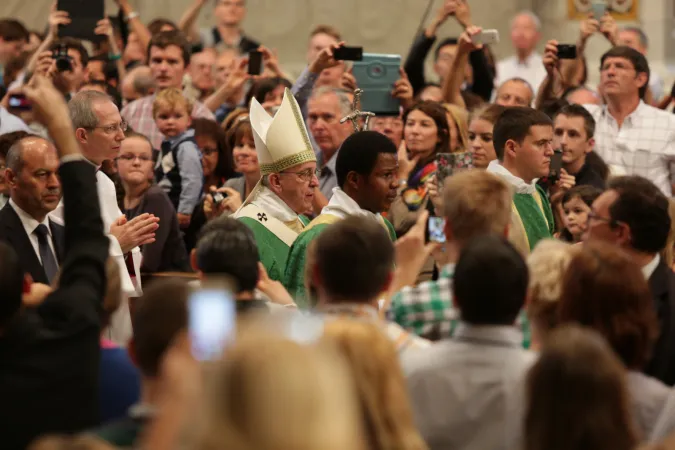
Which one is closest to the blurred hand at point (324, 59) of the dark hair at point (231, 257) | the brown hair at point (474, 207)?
the brown hair at point (474, 207)

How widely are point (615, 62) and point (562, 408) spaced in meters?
5.60

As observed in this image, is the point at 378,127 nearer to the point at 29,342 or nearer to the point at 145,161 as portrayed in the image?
the point at 145,161

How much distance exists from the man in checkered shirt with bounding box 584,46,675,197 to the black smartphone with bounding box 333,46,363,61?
63.2 inches

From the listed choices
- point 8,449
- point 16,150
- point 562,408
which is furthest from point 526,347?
point 16,150

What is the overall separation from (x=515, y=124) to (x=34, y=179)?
2305 millimetres

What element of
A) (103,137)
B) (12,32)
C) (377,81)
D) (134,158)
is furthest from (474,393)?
(12,32)

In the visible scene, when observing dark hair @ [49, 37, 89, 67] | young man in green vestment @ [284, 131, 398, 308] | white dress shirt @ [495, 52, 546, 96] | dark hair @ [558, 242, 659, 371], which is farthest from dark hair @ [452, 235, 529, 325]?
white dress shirt @ [495, 52, 546, 96]

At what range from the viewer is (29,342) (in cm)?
345

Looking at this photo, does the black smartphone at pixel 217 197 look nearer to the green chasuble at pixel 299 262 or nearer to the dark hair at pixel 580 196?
the green chasuble at pixel 299 262

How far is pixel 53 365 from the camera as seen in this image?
3.46m

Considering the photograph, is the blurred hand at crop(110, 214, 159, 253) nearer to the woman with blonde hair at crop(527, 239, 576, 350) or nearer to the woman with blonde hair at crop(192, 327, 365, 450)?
the woman with blonde hair at crop(527, 239, 576, 350)

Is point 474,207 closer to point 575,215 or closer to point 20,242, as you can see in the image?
point 20,242

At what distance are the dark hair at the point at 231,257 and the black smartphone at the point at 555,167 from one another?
10.9 feet

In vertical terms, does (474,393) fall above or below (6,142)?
below
